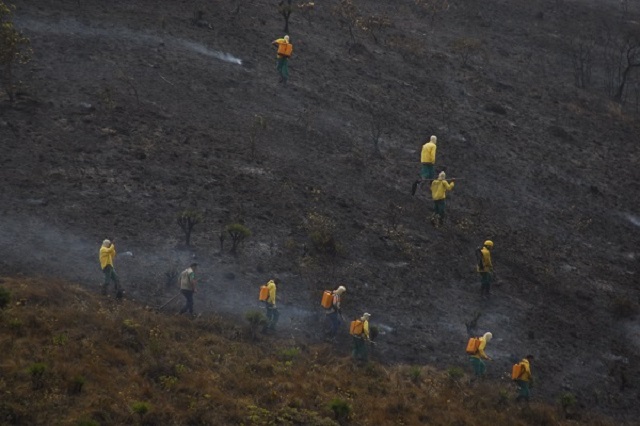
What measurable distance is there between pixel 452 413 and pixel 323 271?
5.90m

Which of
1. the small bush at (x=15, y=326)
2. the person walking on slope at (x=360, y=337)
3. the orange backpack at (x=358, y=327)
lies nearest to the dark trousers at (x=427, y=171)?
the person walking on slope at (x=360, y=337)

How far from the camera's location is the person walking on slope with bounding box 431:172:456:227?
2473 centimetres

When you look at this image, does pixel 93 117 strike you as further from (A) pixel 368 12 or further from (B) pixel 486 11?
(B) pixel 486 11

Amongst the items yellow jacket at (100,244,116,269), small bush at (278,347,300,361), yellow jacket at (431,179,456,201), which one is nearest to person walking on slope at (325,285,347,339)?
small bush at (278,347,300,361)

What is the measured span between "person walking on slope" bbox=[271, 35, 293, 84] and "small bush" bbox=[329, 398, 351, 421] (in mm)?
17430

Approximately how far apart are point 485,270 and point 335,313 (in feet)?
17.4

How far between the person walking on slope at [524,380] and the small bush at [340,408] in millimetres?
4949

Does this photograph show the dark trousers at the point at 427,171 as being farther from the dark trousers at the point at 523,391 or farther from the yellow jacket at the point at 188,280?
the yellow jacket at the point at 188,280

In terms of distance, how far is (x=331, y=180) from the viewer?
1041 inches

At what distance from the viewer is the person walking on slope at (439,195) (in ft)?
81.1

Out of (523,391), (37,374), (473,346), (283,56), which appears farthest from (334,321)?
(283,56)

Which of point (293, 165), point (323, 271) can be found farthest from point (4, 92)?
point (323, 271)

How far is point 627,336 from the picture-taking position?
23234mm

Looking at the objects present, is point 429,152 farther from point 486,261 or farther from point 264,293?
point 264,293
